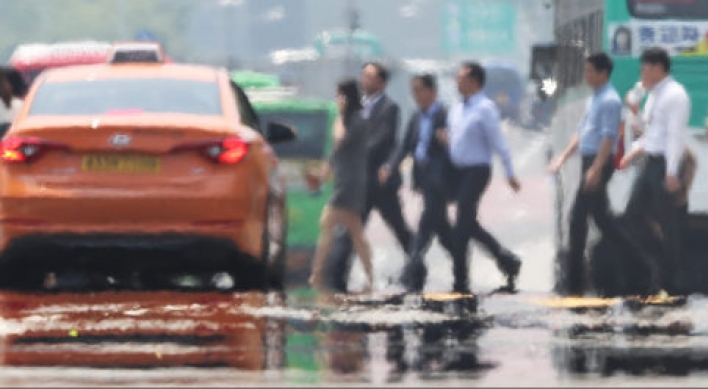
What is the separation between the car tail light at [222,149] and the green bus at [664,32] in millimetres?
3638

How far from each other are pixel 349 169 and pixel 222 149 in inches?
95.4

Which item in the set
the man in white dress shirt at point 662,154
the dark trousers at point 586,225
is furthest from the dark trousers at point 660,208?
the dark trousers at point 586,225

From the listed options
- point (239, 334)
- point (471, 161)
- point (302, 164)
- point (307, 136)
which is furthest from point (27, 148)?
point (307, 136)

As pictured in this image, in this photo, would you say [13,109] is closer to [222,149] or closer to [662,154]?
[222,149]

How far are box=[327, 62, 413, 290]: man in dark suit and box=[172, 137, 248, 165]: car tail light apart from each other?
3.04 metres

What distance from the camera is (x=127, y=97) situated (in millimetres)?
15352

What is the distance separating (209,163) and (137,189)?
1.53 feet

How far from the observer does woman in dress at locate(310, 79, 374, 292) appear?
17016 millimetres

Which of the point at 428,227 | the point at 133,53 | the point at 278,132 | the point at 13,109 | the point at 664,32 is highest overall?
the point at 664,32

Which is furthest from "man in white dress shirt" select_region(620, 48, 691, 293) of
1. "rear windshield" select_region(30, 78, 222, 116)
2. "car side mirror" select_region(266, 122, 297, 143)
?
"rear windshield" select_region(30, 78, 222, 116)

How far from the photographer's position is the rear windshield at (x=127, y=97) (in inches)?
598

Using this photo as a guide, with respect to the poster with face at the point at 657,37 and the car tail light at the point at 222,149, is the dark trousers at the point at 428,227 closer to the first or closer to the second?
the poster with face at the point at 657,37

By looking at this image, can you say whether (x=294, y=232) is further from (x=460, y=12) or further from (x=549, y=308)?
(x=460, y=12)

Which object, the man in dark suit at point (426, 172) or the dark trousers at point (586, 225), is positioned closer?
the dark trousers at point (586, 225)
